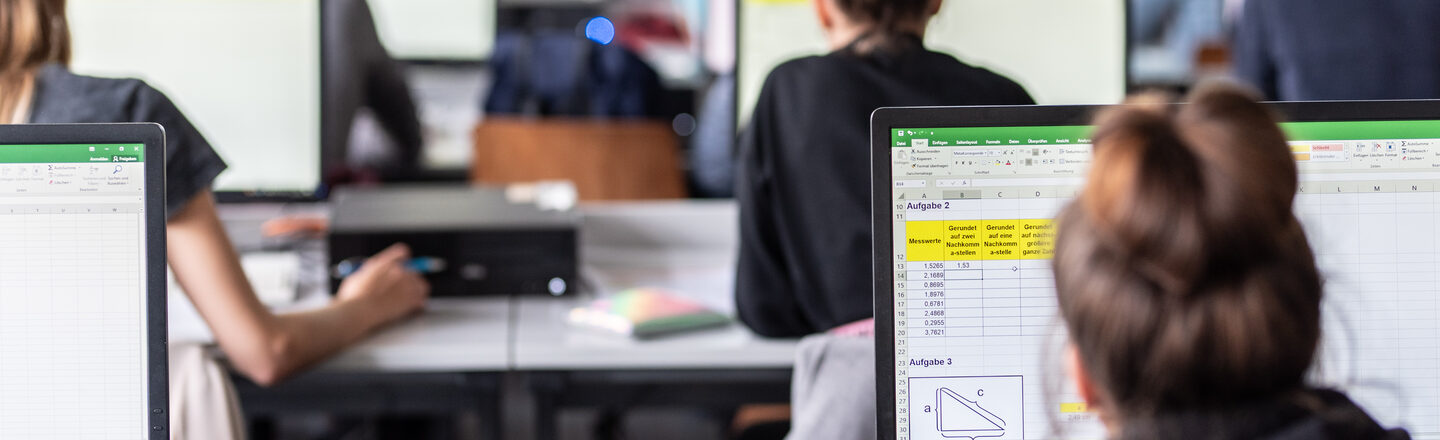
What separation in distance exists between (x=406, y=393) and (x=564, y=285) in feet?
1.08

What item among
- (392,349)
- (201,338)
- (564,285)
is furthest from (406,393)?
(564,285)

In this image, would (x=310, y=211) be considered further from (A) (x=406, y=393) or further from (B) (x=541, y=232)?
(A) (x=406, y=393)

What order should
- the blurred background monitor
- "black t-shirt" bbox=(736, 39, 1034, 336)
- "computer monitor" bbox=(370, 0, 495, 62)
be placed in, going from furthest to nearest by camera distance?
the blurred background monitor → "computer monitor" bbox=(370, 0, 495, 62) → "black t-shirt" bbox=(736, 39, 1034, 336)

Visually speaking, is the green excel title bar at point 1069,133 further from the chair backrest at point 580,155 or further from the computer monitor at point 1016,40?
the chair backrest at point 580,155

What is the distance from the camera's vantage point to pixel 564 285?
1641mm

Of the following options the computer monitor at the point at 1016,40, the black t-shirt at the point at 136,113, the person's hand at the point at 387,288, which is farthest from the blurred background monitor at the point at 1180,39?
the black t-shirt at the point at 136,113

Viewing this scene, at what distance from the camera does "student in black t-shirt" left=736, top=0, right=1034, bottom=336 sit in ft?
4.22

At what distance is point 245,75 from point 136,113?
654mm

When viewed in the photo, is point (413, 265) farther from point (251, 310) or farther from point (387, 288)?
point (251, 310)

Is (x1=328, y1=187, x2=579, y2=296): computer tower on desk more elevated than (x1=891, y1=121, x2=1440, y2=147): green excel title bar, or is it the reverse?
(x1=891, y1=121, x2=1440, y2=147): green excel title bar

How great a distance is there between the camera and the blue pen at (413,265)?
1587 millimetres

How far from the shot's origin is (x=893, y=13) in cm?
138

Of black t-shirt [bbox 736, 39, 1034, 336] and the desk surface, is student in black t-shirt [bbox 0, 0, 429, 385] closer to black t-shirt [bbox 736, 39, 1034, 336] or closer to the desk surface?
the desk surface

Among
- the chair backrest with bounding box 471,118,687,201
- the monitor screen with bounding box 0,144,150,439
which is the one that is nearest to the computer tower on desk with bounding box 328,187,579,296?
the monitor screen with bounding box 0,144,150,439
